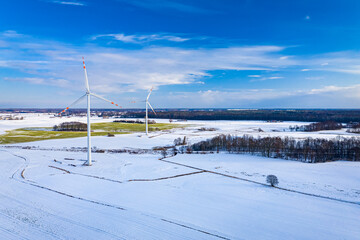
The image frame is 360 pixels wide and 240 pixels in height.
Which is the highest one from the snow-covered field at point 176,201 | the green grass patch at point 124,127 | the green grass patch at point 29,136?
the green grass patch at point 124,127

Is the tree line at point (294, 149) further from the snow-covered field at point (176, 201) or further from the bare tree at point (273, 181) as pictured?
the bare tree at point (273, 181)

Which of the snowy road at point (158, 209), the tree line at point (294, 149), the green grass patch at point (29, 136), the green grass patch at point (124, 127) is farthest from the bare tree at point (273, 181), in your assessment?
the green grass patch at point (124, 127)

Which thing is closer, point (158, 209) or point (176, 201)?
point (158, 209)

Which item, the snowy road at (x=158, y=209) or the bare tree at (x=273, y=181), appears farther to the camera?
the bare tree at (x=273, y=181)

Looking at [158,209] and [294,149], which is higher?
[294,149]

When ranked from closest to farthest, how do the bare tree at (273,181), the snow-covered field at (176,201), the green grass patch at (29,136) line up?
the snow-covered field at (176,201)
the bare tree at (273,181)
the green grass patch at (29,136)

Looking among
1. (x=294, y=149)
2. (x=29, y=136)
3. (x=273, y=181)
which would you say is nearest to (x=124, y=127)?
(x=29, y=136)

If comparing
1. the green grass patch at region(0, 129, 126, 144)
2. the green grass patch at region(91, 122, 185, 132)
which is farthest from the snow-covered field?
the green grass patch at region(91, 122, 185, 132)

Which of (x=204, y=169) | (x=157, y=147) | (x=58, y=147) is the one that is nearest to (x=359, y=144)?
(x=204, y=169)

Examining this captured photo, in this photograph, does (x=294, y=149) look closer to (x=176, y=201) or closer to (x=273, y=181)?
(x=273, y=181)

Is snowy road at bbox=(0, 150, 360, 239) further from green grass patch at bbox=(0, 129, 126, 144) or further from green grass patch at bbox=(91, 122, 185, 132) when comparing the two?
green grass patch at bbox=(91, 122, 185, 132)
